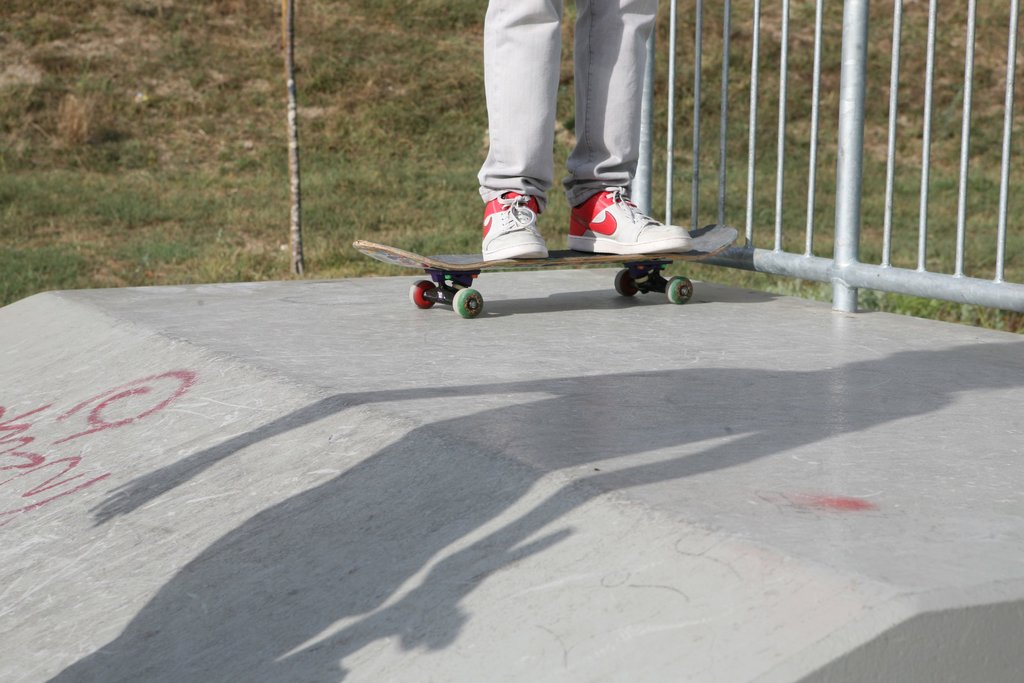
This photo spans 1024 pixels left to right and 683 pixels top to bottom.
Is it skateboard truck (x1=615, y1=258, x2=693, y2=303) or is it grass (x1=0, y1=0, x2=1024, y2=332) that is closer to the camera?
skateboard truck (x1=615, y1=258, x2=693, y2=303)

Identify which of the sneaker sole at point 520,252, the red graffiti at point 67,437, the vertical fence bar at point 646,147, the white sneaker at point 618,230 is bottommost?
the red graffiti at point 67,437

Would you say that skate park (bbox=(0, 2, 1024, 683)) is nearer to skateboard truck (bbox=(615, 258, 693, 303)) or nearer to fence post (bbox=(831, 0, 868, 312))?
fence post (bbox=(831, 0, 868, 312))

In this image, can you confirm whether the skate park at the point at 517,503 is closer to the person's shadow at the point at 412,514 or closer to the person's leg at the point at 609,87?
the person's shadow at the point at 412,514

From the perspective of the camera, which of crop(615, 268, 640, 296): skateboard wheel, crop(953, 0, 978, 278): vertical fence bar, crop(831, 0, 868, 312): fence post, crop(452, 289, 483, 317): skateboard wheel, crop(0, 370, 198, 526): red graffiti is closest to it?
crop(0, 370, 198, 526): red graffiti

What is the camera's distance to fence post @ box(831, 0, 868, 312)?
311 cm

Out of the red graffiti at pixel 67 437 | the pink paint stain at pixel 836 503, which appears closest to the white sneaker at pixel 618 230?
the red graffiti at pixel 67 437

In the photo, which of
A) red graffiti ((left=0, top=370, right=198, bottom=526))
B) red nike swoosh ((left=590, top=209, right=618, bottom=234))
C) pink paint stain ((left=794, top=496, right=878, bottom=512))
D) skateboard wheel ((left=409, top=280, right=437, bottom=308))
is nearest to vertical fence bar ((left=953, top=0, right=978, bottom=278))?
red nike swoosh ((left=590, top=209, right=618, bottom=234))

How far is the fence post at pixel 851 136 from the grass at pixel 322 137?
427 cm

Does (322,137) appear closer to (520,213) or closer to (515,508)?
(520,213)

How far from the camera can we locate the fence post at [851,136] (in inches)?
122

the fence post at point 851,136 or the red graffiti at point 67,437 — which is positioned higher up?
the fence post at point 851,136

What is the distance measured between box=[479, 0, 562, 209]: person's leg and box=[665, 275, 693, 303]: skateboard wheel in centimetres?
47

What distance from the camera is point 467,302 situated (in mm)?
2988

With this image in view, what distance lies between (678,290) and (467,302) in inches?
25.9
